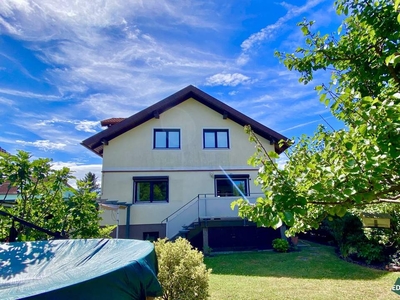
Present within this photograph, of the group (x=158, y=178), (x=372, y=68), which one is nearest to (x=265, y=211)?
(x=372, y=68)

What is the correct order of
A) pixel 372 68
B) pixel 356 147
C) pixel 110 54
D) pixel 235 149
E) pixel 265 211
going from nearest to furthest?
pixel 356 147 → pixel 265 211 → pixel 372 68 → pixel 110 54 → pixel 235 149

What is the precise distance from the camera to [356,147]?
180 cm

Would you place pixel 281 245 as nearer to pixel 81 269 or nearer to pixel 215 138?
pixel 215 138

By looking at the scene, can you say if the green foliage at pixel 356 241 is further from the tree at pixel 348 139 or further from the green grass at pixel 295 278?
the tree at pixel 348 139

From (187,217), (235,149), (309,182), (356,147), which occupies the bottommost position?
(187,217)

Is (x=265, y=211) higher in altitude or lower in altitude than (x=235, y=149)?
lower

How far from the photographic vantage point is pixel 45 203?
17.6 feet

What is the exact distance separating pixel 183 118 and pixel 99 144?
5.14 metres

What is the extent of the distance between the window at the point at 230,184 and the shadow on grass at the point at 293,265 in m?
3.86

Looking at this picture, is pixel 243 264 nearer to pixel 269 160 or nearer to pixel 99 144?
pixel 269 160

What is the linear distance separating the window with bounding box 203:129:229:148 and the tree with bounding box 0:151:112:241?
1000 centimetres

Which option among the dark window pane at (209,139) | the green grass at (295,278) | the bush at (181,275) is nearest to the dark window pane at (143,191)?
the dark window pane at (209,139)

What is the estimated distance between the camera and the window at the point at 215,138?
587 inches

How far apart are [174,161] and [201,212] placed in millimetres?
3476
